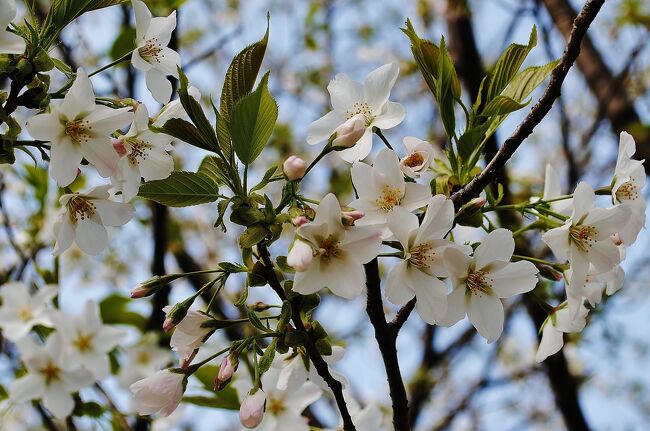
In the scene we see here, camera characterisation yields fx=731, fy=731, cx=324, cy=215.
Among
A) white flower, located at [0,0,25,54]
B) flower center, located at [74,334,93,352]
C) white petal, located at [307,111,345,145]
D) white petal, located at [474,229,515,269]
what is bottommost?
flower center, located at [74,334,93,352]

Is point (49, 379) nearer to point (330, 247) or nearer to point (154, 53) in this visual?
A: point (154, 53)

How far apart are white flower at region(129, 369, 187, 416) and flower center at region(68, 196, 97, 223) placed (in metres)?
0.27

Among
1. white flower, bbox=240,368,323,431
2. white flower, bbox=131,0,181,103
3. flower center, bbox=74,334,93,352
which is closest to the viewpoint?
white flower, bbox=131,0,181,103

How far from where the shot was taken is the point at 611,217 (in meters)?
1.04

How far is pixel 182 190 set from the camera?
99 centimetres

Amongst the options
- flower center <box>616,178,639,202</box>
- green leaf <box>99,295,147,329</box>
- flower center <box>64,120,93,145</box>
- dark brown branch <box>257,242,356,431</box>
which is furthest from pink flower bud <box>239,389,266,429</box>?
green leaf <box>99,295,147,329</box>

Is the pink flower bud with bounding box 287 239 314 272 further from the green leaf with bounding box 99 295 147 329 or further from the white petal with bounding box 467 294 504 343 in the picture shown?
the green leaf with bounding box 99 295 147 329

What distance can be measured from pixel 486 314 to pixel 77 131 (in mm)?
634

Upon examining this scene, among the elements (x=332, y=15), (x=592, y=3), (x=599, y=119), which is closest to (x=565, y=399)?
(x=599, y=119)

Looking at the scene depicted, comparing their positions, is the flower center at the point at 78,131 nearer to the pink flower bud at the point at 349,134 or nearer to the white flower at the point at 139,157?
the white flower at the point at 139,157

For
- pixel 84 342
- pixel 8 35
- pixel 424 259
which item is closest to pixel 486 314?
pixel 424 259

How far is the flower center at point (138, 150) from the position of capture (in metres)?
1.04

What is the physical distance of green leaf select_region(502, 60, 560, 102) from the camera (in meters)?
1.12

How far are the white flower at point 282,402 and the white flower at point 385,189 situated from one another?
64 cm
